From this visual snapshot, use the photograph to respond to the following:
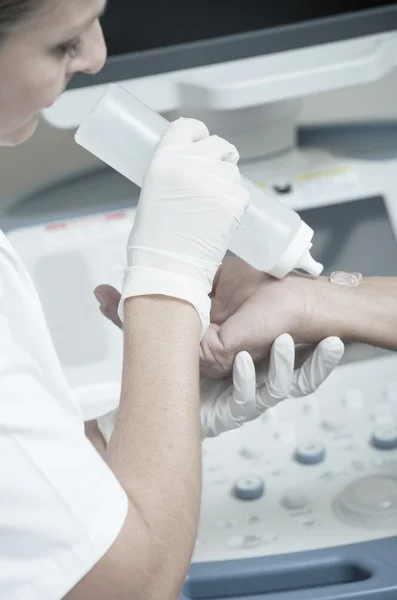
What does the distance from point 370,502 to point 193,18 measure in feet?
2.48

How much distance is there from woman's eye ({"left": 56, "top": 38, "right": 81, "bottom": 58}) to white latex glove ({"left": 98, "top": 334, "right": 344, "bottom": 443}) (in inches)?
12.8

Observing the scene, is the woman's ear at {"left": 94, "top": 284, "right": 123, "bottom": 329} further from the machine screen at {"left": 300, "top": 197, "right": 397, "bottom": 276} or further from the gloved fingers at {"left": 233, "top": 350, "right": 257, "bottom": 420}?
the machine screen at {"left": 300, "top": 197, "right": 397, "bottom": 276}

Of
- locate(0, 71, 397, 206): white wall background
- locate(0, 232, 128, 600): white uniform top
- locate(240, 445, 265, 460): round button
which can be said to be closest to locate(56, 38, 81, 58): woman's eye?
locate(0, 232, 128, 600): white uniform top

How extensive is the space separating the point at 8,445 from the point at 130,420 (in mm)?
112

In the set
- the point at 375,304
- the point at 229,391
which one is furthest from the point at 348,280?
the point at 229,391

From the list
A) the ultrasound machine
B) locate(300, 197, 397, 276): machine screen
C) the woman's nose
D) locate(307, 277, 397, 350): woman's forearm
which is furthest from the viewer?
locate(300, 197, 397, 276): machine screen

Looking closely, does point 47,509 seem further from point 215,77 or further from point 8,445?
point 215,77

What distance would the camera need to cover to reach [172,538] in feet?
2.17

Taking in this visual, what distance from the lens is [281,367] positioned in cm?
87

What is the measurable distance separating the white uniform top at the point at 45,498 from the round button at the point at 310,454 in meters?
0.34

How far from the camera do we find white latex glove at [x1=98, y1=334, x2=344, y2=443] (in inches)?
34.3

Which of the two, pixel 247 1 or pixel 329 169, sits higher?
pixel 247 1

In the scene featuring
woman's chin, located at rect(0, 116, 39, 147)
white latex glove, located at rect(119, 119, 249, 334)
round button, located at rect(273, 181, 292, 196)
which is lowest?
round button, located at rect(273, 181, 292, 196)

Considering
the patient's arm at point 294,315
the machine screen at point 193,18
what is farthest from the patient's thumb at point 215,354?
the machine screen at point 193,18
